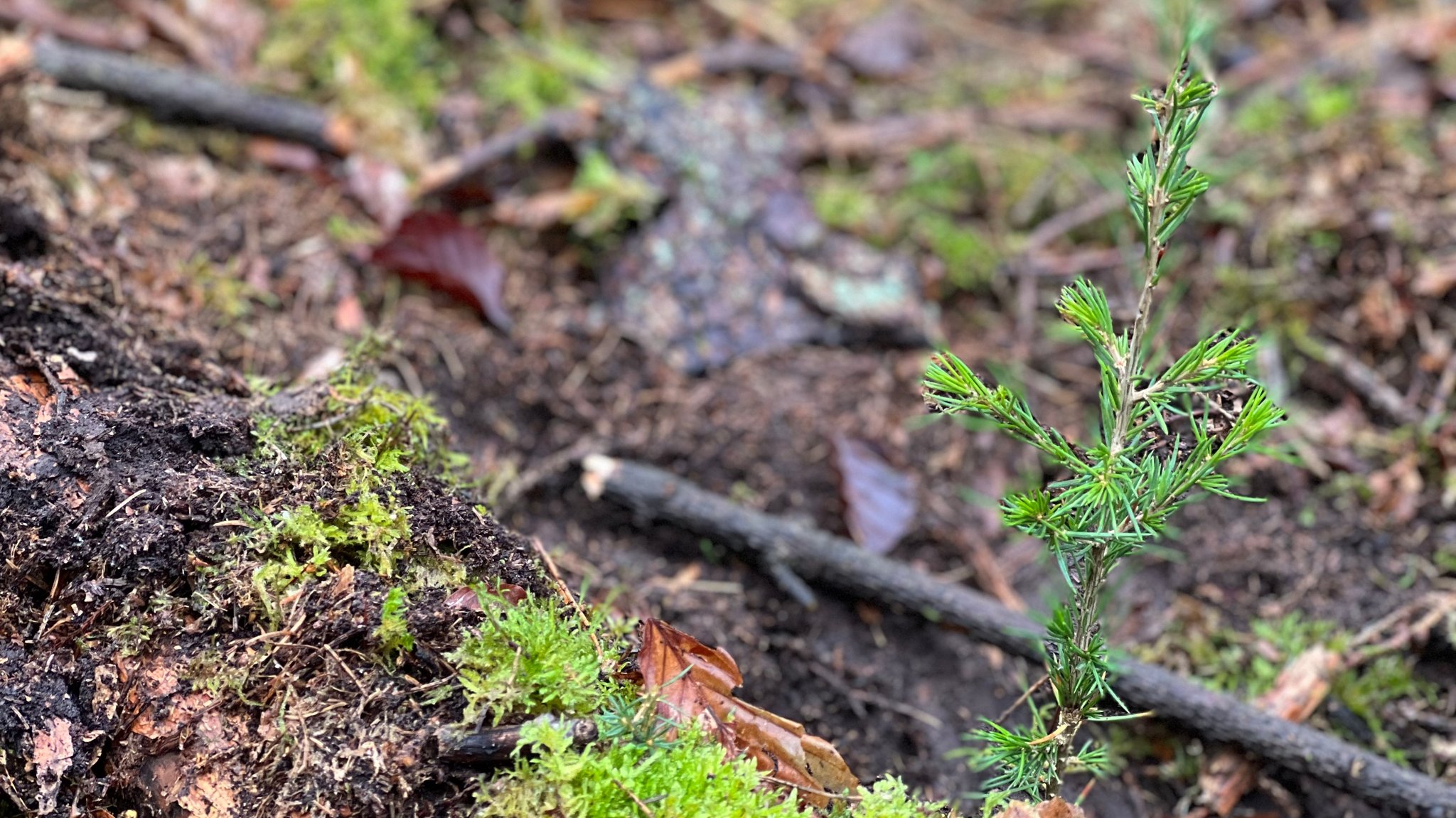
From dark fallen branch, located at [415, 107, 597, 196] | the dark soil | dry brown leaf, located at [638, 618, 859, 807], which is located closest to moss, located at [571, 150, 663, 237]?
dark fallen branch, located at [415, 107, 597, 196]

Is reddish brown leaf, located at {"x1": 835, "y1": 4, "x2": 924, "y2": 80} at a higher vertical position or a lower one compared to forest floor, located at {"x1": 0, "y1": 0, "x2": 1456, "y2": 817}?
higher

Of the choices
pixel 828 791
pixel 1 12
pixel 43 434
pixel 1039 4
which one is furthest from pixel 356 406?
pixel 1039 4

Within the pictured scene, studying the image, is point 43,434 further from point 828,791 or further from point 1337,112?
point 1337,112

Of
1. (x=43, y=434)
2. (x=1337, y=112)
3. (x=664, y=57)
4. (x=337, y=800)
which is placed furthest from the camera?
(x=664, y=57)

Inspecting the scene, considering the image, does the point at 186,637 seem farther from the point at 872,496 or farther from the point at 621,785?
the point at 872,496

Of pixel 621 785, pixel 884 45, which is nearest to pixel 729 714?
pixel 621 785

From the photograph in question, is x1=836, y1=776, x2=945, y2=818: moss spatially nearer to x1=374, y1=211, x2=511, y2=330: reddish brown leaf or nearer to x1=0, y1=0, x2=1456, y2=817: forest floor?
x1=0, y1=0, x2=1456, y2=817: forest floor

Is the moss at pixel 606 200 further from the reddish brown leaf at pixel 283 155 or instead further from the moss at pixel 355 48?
the reddish brown leaf at pixel 283 155
